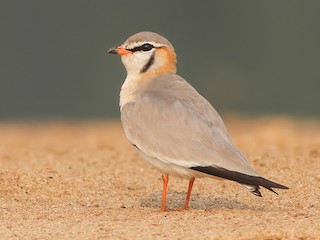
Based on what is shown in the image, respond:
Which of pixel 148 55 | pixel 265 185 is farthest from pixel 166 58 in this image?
pixel 265 185

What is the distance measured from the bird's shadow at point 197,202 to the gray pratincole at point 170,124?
41 centimetres

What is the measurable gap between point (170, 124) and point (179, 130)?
0.30ft

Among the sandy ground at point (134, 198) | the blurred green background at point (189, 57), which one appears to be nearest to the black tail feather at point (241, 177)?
the sandy ground at point (134, 198)

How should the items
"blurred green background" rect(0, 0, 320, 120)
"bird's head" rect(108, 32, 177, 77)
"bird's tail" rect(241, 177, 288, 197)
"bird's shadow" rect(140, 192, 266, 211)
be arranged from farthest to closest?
"blurred green background" rect(0, 0, 320, 120), "bird's head" rect(108, 32, 177, 77), "bird's shadow" rect(140, 192, 266, 211), "bird's tail" rect(241, 177, 288, 197)

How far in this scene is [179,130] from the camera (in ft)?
20.0

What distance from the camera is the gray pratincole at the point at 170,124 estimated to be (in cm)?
586

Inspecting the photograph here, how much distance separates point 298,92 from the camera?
53.4 feet

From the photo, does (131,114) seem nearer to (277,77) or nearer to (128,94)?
(128,94)

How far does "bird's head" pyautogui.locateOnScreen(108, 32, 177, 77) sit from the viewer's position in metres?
6.77

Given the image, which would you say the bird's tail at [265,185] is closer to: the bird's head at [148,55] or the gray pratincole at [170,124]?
the gray pratincole at [170,124]

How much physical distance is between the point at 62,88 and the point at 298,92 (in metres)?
4.66

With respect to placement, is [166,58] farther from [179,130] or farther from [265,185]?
[265,185]

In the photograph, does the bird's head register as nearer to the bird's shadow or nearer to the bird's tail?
the bird's shadow

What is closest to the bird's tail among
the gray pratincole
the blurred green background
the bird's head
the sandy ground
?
the gray pratincole
